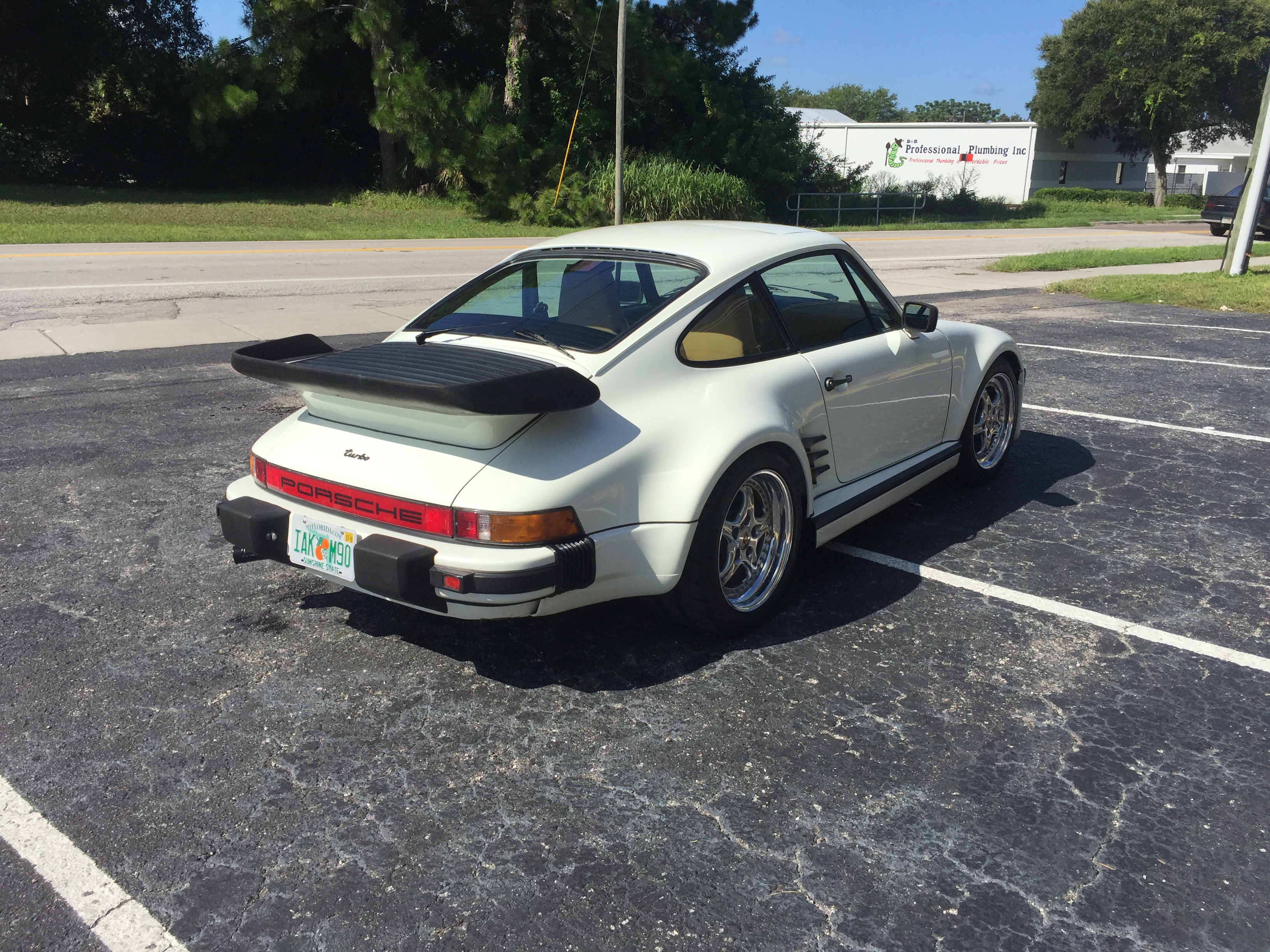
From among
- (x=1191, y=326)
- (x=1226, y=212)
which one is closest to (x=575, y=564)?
(x=1191, y=326)

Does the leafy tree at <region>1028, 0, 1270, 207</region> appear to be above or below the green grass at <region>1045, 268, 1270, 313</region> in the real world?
above

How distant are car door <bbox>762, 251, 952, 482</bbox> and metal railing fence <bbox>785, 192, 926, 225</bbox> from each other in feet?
89.3

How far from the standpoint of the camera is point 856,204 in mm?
34562

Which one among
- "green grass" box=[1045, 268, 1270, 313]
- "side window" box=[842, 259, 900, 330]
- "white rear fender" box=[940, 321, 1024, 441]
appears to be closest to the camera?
"side window" box=[842, 259, 900, 330]

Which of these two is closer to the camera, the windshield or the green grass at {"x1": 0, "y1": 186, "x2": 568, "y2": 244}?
the windshield

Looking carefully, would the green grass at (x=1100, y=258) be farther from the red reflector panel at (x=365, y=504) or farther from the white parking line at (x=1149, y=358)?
the red reflector panel at (x=365, y=504)

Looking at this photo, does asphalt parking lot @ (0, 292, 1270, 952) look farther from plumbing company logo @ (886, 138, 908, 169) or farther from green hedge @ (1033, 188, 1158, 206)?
plumbing company logo @ (886, 138, 908, 169)

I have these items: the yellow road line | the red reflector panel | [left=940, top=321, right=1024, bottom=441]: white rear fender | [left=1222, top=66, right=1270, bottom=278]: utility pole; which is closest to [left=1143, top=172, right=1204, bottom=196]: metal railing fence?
[left=1222, top=66, right=1270, bottom=278]: utility pole

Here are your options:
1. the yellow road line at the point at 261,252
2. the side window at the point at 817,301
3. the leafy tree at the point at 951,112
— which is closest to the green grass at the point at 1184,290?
the yellow road line at the point at 261,252

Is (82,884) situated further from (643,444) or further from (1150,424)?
(1150,424)

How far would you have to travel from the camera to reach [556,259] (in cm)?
435

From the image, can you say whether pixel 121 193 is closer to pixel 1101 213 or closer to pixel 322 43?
pixel 322 43

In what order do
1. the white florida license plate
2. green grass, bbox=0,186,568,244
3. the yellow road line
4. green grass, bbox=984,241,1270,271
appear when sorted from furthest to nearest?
green grass, bbox=0,186,568,244
green grass, bbox=984,241,1270,271
the yellow road line
the white florida license plate

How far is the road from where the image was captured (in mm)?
10273
